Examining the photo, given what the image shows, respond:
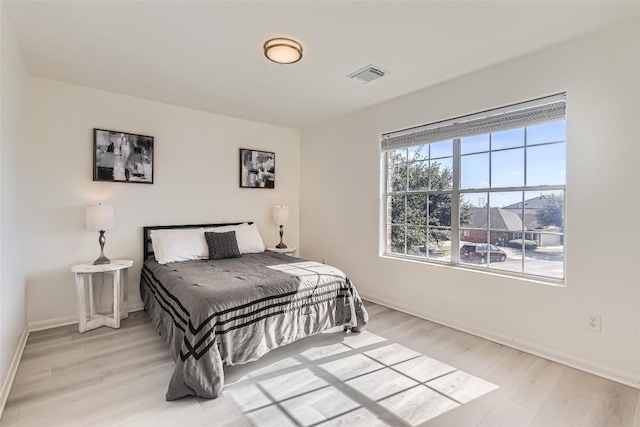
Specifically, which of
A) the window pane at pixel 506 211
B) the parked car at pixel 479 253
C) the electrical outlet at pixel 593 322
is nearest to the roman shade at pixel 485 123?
the window pane at pixel 506 211

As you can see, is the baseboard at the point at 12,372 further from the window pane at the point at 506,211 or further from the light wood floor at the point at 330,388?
the window pane at the point at 506,211

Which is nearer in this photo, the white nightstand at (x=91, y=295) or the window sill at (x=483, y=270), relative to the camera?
the window sill at (x=483, y=270)

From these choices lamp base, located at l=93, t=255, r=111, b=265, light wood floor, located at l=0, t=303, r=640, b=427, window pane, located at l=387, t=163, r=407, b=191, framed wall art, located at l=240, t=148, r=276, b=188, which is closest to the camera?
light wood floor, located at l=0, t=303, r=640, b=427

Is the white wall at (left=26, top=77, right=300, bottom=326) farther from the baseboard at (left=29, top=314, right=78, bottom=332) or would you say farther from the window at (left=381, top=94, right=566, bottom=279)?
the window at (left=381, top=94, right=566, bottom=279)

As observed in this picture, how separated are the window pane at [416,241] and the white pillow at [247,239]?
1886 millimetres

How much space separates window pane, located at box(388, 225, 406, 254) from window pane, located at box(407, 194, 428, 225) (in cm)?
15

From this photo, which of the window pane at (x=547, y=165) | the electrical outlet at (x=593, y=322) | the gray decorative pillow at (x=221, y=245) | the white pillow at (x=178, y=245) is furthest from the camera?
the gray decorative pillow at (x=221, y=245)

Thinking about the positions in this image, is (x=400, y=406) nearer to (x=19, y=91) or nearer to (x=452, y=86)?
(x=452, y=86)

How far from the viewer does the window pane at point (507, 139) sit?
9.04ft

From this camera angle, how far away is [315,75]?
2.99 meters

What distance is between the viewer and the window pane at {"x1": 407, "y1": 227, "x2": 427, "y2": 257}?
11.6 ft

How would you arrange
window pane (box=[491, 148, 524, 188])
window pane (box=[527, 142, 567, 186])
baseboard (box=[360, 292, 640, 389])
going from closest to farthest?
1. baseboard (box=[360, 292, 640, 389])
2. window pane (box=[527, 142, 567, 186])
3. window pane (box=[491, 148, 524, 188])

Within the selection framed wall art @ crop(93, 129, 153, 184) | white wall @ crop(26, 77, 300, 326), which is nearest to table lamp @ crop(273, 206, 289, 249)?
white wall @ crop(26, 77, 300, 326)

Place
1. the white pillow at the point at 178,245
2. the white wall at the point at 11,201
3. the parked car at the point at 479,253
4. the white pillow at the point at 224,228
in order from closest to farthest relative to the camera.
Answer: the white wall at the point at 11,201, the parked car at the point at 479,253, the white pillow at the point at 178,245, the white pillow at the point at 224,228
